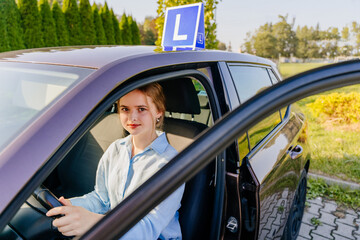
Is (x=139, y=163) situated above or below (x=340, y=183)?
above

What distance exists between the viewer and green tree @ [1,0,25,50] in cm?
1055

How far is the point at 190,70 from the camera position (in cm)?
126

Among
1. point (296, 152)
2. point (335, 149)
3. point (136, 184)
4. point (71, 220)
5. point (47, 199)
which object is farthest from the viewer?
point (335, 149)

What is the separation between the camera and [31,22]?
37.8 feet

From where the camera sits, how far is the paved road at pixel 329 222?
2.64 meters

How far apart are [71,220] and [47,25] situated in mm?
13691

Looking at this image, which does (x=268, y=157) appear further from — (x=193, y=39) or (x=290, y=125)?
(x=193, y=39)

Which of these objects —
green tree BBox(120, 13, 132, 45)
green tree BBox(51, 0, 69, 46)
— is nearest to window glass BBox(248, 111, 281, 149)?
green tree BBox(51, 0, 69, 46)

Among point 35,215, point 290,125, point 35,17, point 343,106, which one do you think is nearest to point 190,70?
point 35,215

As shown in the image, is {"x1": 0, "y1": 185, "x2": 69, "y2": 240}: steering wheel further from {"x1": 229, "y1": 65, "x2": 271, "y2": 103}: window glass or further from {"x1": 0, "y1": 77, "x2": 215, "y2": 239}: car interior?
{"x1": 229, "y1": 65, "x2": 271, "y2": 103}: window glass

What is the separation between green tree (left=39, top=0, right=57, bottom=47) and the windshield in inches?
508

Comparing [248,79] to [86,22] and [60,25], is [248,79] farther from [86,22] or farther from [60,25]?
[86,22]

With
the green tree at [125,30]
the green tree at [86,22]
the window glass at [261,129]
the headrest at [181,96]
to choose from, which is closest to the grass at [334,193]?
the window glass at [261,129]

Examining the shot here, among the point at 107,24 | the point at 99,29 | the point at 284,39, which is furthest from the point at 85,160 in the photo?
the point at 284,39
